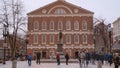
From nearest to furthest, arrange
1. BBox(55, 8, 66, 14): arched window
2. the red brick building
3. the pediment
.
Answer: the red brick building → the pediment → BBox(55, 8, 66, 14): arched window

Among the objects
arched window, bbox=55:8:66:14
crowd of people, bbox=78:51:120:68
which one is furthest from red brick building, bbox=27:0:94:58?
crowd of people, bbox=78:51:120:68

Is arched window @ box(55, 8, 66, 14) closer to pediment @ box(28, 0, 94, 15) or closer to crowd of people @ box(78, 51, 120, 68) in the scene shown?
pediment @ box(28, 0, 94, 15)

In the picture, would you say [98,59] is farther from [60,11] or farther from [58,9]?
[58,9]

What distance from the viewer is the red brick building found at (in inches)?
3871

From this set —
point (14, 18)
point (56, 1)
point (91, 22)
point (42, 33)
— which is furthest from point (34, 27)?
point (14, 18)

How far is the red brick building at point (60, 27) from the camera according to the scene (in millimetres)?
98312

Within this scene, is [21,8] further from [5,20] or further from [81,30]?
[81,30]

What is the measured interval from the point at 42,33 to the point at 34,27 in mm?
2962

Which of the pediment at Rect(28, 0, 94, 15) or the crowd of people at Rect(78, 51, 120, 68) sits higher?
the pediment at Rect(28, 0, 94, 15)

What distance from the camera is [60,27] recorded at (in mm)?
99812

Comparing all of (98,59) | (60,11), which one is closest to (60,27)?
(60,11)

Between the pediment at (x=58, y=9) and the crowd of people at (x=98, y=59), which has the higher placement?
the pediment at (x=58, y=9)

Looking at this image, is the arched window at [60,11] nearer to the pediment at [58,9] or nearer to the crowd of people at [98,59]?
the pediment at [58,9]

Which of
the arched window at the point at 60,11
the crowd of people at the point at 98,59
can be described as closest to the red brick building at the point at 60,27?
the arched window at the point at 60,11
